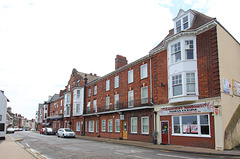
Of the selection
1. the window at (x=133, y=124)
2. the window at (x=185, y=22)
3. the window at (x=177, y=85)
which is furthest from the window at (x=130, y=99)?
the window at (x=185, y=22)

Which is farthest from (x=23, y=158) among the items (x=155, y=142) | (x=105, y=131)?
(x=105, y=131)

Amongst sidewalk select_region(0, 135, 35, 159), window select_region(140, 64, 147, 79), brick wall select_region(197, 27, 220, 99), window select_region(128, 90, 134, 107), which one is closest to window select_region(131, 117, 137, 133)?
window select_region(128, 90, 134, 107)

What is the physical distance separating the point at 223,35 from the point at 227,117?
6.81 meters

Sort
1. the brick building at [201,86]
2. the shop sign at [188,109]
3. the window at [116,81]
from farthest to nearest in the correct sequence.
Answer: the window at [116,81]
the shop sign at [188,109]
the brick building at [201,86]

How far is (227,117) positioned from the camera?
15.1m

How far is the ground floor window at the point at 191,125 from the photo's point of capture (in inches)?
607

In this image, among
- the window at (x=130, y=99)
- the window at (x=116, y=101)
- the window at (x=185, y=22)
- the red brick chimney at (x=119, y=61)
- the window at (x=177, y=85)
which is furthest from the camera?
the red brick chimney at (x=119, y=61)

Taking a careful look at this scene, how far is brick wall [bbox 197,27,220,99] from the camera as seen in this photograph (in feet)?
50.5

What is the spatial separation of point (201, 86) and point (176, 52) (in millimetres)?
3886

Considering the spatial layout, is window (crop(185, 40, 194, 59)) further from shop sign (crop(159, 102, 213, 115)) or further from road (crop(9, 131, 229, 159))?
road (crop(9, 131, 229, 159))

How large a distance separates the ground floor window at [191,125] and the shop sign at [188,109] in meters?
0.40

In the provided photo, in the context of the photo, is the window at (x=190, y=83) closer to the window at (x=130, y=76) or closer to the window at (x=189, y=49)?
the window at (x=189, y=49)

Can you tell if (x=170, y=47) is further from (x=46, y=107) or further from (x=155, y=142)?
(x=46, y=107)

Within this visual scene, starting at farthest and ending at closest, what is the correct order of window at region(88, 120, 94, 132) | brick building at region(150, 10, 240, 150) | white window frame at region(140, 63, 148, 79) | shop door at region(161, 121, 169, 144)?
window at region(88, 120, 94, 132), white window frame at region(140, 63, 148, 79), shop door at region(161, 121, 169, 144), brick building at region(150, 10, 240, 150)
